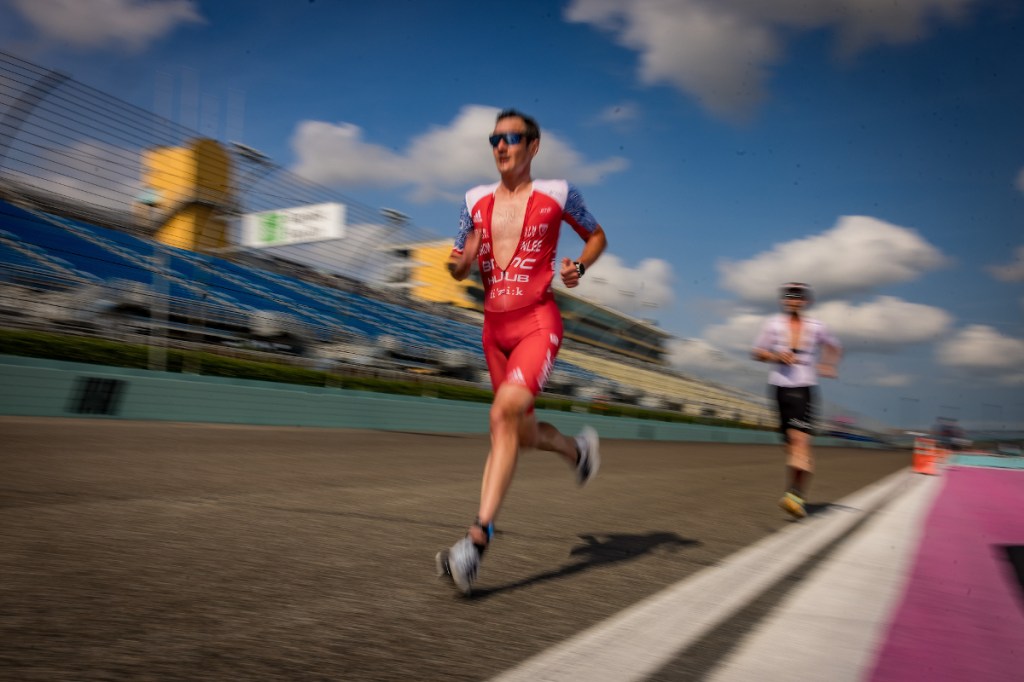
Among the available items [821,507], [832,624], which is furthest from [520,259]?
[821,507]

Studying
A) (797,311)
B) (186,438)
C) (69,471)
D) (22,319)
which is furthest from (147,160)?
(797,311)

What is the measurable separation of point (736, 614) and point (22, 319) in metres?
12.4

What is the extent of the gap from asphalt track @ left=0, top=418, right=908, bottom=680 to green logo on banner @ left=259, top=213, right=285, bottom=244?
1037cm

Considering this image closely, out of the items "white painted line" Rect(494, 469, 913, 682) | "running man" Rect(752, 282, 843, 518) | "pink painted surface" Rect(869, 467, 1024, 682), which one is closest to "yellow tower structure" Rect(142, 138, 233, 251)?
"running man" Rect(752, 282, 843, 518)

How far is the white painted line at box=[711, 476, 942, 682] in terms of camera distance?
196 cm

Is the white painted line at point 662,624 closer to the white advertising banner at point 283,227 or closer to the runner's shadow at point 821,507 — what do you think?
the runner's shadow at point 821,507

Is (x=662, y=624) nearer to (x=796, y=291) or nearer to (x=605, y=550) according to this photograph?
(x=605, y=550)

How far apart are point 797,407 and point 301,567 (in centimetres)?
443

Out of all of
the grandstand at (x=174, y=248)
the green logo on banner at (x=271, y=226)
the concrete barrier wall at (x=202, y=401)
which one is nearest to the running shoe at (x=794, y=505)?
the concrete barrier wall at (x=202, y=401)

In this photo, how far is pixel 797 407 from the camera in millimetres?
6012

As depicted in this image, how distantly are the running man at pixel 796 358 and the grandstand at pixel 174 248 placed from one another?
10.5 meters

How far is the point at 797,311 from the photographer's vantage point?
6.10 metres

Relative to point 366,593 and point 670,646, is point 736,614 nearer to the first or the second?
point 670,646

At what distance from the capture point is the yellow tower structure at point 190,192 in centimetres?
1401
